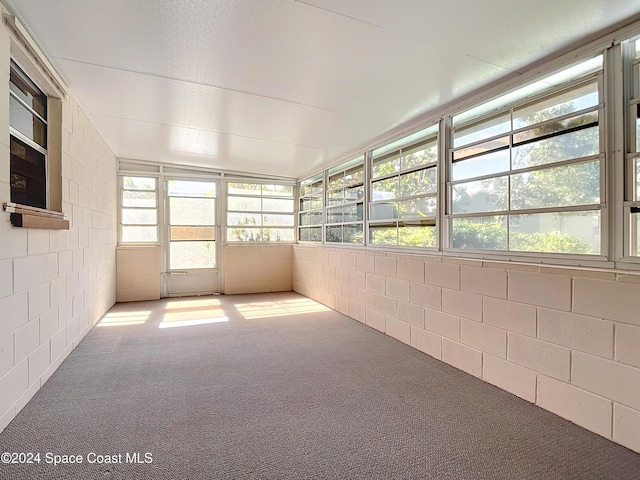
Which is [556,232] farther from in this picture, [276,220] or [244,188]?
[244,188]

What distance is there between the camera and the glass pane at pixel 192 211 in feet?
19.8

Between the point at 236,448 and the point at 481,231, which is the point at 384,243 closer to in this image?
the point at 481,231

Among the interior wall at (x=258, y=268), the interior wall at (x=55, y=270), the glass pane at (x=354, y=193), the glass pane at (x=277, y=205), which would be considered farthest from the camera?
the glass pane at (x=277, y=205)

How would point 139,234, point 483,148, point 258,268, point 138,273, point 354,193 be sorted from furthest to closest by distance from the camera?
point 258,268, point 139,234, point 138,273, point 354,193, point 483,148

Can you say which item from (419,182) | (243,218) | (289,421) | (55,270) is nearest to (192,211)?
(243,218)

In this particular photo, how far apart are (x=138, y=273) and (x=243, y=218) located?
2151mm

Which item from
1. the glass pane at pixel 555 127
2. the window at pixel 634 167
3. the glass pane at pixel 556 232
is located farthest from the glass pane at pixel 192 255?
the window at pixel 634 167

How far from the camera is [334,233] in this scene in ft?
17.6

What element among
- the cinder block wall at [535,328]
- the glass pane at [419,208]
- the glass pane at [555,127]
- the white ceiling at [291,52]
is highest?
the white ceiling at [291,52]

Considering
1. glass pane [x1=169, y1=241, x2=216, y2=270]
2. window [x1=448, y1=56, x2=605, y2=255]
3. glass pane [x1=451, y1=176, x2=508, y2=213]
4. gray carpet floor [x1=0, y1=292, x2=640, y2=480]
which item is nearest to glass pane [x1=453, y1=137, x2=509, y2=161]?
window [x1=448, y1=56, x2=605, y2=255]

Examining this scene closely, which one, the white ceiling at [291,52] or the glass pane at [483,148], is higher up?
the white ceiling at [291,52]

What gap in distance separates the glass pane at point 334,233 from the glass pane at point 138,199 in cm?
325

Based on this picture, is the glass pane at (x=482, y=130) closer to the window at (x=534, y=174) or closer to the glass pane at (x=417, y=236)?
the window at (x=534, y=174)

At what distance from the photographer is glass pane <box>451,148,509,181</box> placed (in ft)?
8.57
